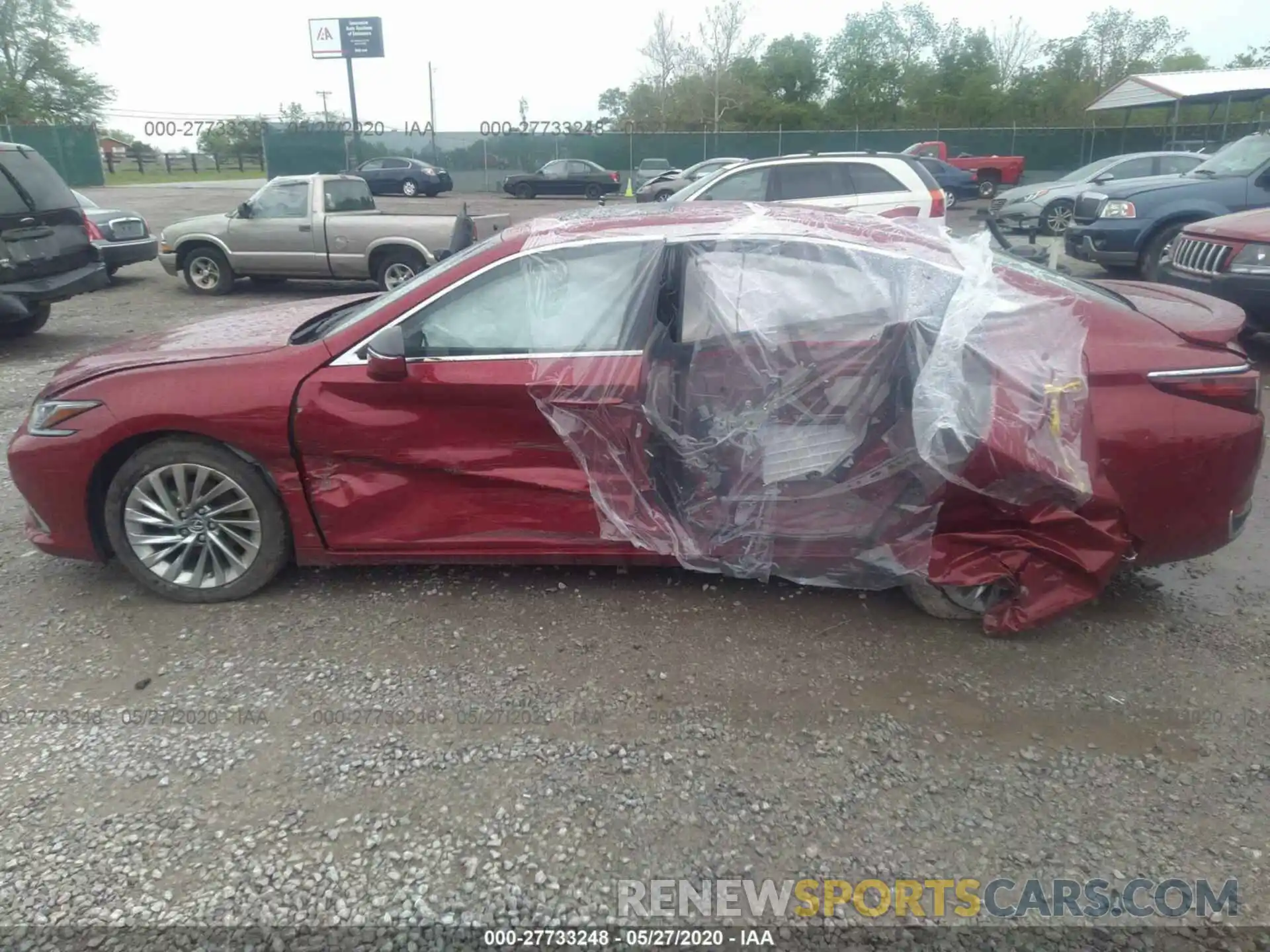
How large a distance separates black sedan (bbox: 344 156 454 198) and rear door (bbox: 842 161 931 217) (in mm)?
23965

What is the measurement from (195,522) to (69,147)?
3986cm

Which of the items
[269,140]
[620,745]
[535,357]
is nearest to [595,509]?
[535,357]

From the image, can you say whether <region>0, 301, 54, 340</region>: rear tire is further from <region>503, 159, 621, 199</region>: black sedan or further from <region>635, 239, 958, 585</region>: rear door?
<region>503, 159, 621, 199</region>: black sedan

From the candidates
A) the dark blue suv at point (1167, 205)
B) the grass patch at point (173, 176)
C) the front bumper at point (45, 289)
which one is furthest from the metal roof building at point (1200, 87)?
the grass patch at point (173, 176)

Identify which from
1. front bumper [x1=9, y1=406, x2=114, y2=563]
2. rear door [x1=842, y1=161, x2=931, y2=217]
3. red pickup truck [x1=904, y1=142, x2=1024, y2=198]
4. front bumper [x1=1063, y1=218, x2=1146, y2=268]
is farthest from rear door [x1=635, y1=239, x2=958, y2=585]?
red pickup truck [x1=904, y1=142, x2=1024, y2=198]

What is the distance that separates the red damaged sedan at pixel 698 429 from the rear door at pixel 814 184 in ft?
24.8

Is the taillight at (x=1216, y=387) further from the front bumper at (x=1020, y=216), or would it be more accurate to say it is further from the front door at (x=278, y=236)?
the front bumper at (x=1020, y=216)

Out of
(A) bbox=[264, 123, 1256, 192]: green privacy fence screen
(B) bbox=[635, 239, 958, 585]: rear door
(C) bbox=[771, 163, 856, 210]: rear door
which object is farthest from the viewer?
(A) bbox=[264, 123, 1256, 192]: green privacy fence screen

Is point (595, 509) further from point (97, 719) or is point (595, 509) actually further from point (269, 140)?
point (269, 140)

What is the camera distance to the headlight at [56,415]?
11.9ft

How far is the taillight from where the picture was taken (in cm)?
330

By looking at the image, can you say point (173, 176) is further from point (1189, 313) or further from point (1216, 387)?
point (1216, 387)

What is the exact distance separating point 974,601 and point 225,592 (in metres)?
3.13

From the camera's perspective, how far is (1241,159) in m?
10.2
